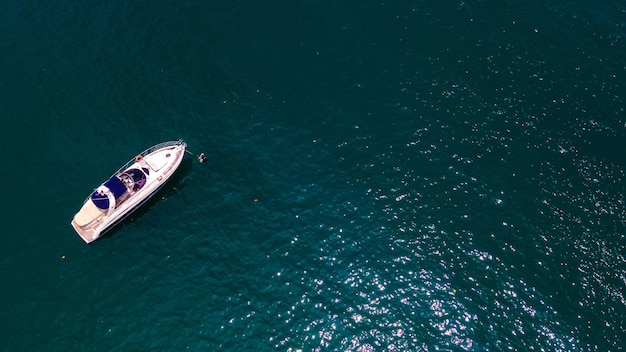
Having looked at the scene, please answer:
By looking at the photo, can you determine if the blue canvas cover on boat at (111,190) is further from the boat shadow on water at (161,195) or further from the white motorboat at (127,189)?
the boat shadow on water at (161,195)

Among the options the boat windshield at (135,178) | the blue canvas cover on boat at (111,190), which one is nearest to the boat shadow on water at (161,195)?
the boat windshield at (135,178)

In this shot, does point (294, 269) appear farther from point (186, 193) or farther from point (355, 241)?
point (186, 193)

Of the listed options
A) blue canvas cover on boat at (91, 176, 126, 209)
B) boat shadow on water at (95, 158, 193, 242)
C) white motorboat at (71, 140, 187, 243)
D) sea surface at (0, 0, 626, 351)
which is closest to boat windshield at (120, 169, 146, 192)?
white motorboat at (71, 140, 187, 243)

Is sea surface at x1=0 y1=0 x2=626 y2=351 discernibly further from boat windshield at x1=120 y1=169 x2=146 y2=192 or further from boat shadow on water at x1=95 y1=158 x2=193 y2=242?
boat windshield at x1=120 y1=169 x2=146 y2=192

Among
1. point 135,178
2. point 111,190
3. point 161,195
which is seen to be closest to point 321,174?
point 161,195

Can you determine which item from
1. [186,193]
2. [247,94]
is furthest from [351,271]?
[247,94]

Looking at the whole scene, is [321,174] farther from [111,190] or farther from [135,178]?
[111,190]
